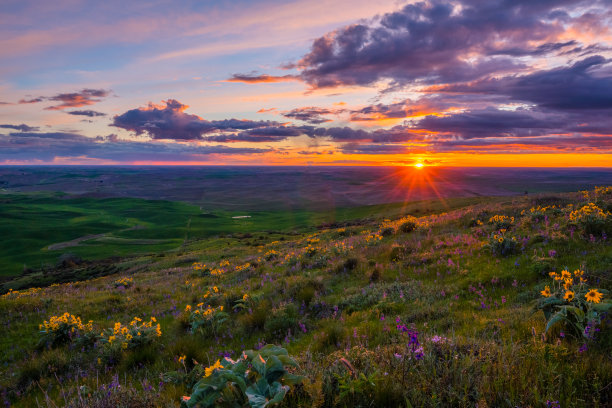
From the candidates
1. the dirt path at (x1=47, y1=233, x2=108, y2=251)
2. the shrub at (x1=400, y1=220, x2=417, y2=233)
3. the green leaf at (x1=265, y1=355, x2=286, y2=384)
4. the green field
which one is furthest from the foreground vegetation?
the dirt path at (x1=47, y1=233, x2=108, y2=251)

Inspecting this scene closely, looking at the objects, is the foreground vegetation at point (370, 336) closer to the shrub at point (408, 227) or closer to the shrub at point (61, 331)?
the shrub at point (61, 331)

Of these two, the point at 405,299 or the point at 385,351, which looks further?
the point at 405,299

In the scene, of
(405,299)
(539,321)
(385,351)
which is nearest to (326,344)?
(385,351)

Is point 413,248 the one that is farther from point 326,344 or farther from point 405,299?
point 326,344

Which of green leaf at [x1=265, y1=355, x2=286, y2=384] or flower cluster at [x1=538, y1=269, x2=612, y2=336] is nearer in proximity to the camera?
green leaf at [x1=265, y1=355, x2=286, y2=384]

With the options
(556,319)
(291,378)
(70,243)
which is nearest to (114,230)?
(70,243)

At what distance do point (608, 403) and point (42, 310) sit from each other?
15799mm

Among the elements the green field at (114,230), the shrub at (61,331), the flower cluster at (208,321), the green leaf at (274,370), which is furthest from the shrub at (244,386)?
the green field at (114,230)

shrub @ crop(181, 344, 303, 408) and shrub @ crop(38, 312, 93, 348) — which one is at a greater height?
shrub @ crop(181, 344, 303, 408)

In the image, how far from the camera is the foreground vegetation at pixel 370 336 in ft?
8.78

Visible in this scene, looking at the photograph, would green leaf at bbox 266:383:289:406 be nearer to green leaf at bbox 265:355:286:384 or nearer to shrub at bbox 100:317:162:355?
green leaf at bbox 265:355:286:384

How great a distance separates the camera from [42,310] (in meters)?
11.2

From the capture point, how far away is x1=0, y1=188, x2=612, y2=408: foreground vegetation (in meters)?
2.68

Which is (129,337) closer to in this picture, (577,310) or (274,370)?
(274,370)
